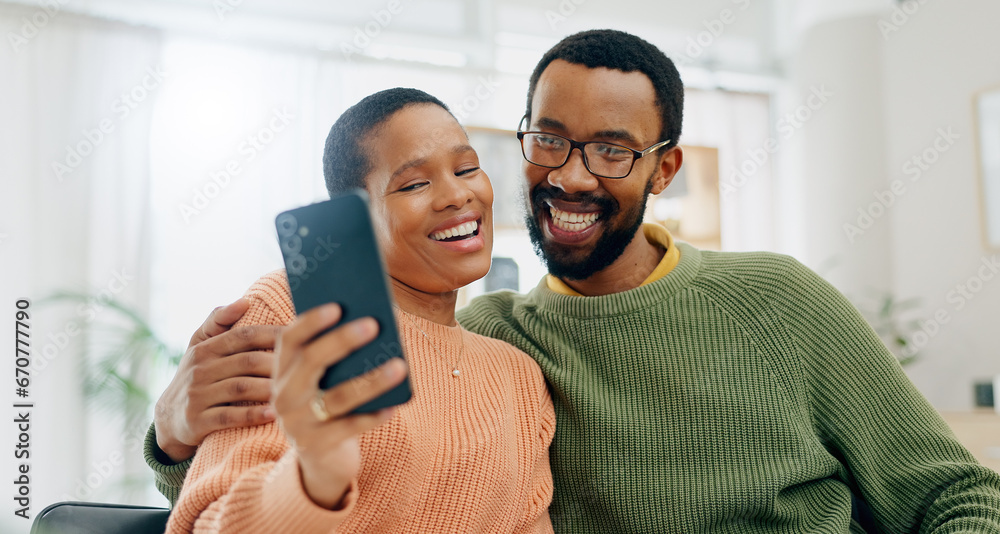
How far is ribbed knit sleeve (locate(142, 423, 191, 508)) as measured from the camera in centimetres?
120

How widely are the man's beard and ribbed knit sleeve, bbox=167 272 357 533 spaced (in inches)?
24.1

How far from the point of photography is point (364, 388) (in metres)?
0.70

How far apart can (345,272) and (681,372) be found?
2.76 ft

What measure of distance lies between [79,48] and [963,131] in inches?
157

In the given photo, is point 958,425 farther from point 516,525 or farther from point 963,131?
point 516,525

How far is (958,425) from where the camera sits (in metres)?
3.04

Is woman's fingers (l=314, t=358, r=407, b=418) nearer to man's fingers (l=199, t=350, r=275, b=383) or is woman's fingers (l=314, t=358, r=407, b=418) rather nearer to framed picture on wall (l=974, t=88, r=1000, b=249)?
man's fingers (l=199, t=350, r=275, b=383)

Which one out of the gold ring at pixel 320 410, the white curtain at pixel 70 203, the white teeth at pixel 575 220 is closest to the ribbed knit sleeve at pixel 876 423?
the white teeth at pixel 575 220

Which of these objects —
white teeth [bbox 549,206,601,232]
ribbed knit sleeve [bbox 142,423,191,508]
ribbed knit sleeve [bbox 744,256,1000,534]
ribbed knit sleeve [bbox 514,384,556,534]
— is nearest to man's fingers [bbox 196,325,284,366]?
ribbed knit sleeve [bbox 142,423,191,508]

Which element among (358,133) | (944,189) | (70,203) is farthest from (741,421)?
(944,189)

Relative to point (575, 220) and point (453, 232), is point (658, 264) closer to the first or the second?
point (575, 220)

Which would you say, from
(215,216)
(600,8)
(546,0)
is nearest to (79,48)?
(215,216)

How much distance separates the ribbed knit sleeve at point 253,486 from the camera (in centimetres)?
76

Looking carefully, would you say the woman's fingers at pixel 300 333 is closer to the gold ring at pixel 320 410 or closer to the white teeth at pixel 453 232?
the gold ring at pixel 320 410
